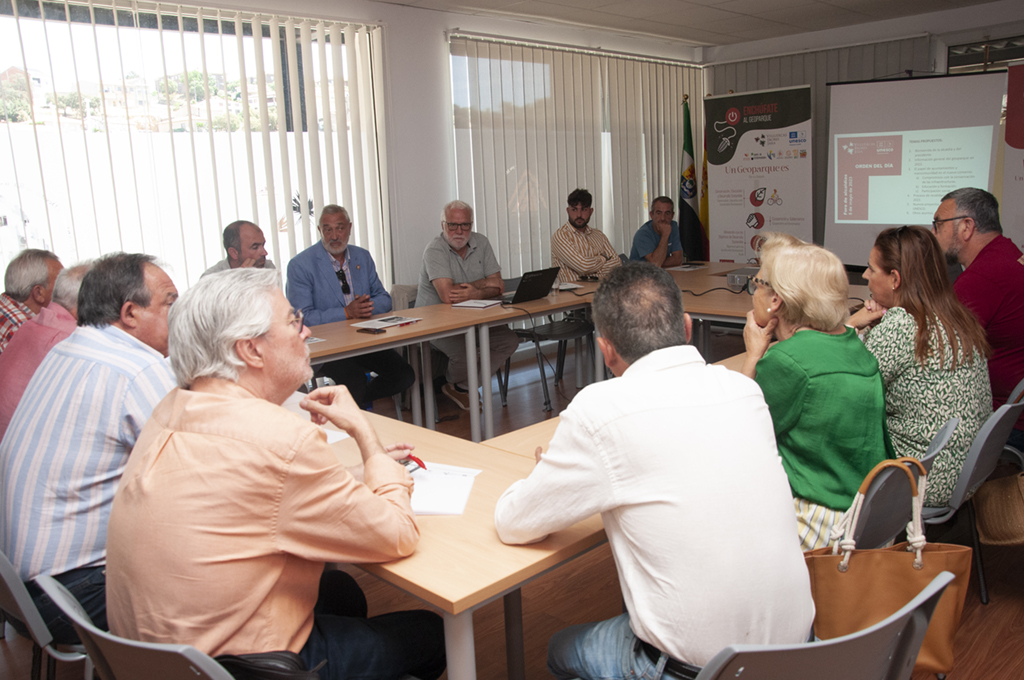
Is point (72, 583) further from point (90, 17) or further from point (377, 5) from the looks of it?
point (377, 5)

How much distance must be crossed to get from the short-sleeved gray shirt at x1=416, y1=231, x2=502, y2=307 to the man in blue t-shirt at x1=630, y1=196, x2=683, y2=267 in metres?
1.50

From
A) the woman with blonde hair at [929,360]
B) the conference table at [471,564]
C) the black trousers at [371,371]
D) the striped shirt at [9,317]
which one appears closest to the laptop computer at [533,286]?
the black trousers at [371,371]

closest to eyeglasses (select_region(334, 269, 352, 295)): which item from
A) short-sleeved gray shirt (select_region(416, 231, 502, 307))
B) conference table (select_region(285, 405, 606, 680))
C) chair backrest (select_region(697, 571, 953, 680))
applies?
short-sleeved gray shirt (select_region(416, 231, 502, 307))

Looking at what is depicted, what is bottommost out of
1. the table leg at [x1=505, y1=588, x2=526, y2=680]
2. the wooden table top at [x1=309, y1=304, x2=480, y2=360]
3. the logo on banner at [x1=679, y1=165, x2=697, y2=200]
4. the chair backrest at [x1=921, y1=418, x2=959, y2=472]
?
the table leg at [x1=505, y1=588, x2=526, y2=680]

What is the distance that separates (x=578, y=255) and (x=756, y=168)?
286 centimetres

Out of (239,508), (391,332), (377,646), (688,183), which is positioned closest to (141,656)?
(239,508)

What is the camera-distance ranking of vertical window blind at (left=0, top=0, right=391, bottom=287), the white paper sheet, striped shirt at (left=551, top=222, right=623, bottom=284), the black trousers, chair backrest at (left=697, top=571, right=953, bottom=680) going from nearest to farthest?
chair backrest at (left=697, top=571, right=953, bottom=680), the white paper sheet, vertical window blind at (left=0, top=0, right=391, bottom=287), the black trousers, striped shirt at (left=551, top=222, right=623, bottom=284)

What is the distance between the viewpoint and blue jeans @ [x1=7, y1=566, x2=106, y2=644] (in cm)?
167

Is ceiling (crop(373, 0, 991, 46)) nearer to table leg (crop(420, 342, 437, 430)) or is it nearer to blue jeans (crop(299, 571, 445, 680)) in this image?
table leg (crop(420, 342, 437, 430))

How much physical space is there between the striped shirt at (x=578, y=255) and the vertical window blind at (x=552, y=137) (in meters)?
0.88

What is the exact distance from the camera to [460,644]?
4.58 feet

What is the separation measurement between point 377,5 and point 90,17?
195 cm

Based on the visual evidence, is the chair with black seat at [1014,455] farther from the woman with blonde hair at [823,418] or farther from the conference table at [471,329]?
the conference table at [471,329]

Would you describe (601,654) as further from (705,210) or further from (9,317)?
(705,210)
